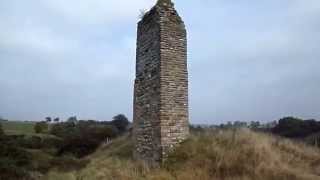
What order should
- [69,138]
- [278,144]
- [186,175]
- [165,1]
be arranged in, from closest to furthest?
[186,175] → [165,1] → [278,144] → [69,138]

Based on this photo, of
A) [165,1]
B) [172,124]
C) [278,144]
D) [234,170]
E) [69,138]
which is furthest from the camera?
[69,138]

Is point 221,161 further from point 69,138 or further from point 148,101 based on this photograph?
point 69,138

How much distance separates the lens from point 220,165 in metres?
10.3

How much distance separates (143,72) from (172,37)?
4.89ft

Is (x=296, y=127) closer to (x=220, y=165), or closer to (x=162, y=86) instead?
(x=220, y=165)

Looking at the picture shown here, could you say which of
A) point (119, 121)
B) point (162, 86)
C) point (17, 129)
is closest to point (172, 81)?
point (162, 86)

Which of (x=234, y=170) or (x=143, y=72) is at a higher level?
(x=143, y=72)

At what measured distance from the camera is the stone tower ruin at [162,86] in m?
10.9

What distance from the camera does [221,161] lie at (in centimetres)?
1038

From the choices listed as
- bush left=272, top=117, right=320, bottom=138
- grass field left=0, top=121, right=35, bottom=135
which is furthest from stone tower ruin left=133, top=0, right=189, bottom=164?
grass field left=0, top=121, right=35, bottom=135

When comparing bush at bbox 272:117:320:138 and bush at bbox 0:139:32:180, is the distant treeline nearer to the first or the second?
bush at bbox 0:139:32:180

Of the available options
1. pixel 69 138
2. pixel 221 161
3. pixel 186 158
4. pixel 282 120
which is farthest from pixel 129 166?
pixel 282 120

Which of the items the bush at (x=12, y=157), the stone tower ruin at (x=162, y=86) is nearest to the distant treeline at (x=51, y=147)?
the bush at (x=12, y=157)

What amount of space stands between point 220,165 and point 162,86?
2.62 metres
